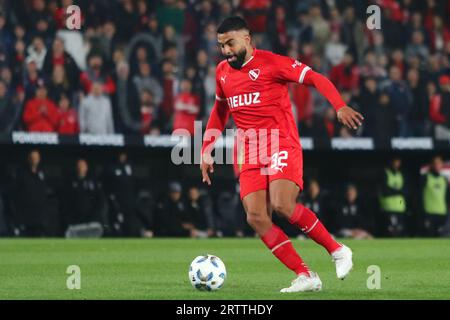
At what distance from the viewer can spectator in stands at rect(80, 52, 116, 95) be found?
18.4m

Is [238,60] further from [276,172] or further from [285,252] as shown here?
[285,252]

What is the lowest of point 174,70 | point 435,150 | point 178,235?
point 178,235

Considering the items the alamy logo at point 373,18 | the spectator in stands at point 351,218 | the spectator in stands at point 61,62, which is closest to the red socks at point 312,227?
the spectator in stands at point 61,62

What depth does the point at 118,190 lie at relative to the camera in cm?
1897

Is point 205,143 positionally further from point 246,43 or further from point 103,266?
point 103,266

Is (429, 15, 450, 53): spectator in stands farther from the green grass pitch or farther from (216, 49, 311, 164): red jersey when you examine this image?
(216, 49, 311, 164): red jersey

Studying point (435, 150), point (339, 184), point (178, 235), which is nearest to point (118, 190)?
point (178, 235)

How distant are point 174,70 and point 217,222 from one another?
272 centimetres

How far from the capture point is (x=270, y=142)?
9.28 metres

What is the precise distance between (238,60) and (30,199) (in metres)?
9.59

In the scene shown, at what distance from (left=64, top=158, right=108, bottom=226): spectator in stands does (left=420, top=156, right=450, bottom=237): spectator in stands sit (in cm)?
562

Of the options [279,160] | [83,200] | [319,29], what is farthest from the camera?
[319,29]

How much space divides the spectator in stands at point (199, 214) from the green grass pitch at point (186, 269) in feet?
4.25

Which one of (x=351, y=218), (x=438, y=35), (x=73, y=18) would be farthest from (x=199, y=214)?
(x=438, y=35)
